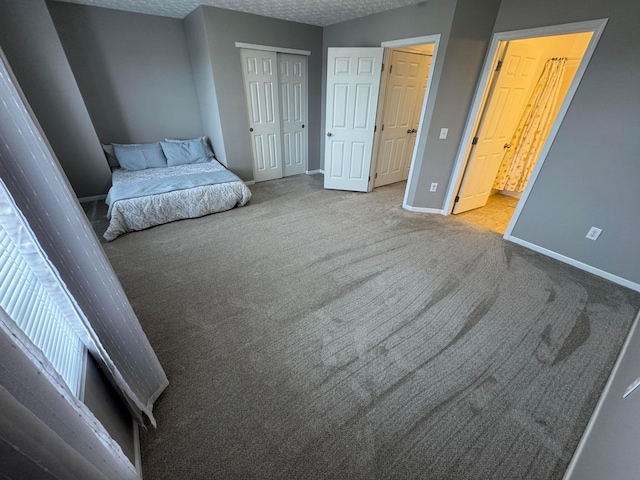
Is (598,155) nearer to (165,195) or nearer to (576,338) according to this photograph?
(576,338)

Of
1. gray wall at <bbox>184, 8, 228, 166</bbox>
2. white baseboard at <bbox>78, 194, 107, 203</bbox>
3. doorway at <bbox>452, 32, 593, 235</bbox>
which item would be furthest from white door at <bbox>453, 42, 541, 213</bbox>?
white baseboard at <bbox>78, 194, 107, 203</bbox>

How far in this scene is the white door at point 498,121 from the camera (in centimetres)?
280

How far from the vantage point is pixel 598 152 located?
2.21m

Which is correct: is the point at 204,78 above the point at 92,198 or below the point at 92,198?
above

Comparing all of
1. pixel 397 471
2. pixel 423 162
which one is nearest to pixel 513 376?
pixel 397 471

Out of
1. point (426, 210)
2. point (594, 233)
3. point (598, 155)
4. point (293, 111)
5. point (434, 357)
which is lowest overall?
point (434, 357)

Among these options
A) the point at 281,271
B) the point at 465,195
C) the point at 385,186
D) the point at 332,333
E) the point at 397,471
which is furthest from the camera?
the point at 385,186

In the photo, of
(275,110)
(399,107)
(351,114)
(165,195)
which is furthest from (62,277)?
(399,107)

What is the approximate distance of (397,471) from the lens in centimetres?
112

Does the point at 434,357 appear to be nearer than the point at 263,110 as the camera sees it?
Yes

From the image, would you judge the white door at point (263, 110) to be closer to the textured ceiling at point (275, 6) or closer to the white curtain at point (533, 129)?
the textured ceiling at point (275, 6)

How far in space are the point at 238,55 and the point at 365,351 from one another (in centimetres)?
399

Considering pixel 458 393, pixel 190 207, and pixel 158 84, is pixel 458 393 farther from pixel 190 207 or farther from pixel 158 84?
pixel 158 84

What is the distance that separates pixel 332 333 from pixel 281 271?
2.65ft
